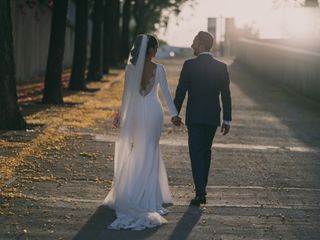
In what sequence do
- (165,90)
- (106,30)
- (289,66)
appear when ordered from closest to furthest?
(165,90), (289,66), (106,30)

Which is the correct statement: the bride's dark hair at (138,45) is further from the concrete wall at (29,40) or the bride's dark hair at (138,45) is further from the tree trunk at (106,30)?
the tree trunk at (106,30)

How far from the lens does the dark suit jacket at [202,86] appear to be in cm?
955

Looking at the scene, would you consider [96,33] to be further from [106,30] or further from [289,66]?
[289,66]

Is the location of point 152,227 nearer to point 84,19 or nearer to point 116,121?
point 116,121

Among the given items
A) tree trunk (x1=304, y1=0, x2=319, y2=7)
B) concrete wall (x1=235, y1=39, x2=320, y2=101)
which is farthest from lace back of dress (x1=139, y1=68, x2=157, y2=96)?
tree trunk (x1=304, y1=0, x2=319, y2=7)

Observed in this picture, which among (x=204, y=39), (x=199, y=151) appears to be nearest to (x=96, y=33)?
(x=204, y=39)

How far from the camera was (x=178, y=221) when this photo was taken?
870 centimetres

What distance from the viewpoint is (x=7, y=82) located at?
15.8 meters

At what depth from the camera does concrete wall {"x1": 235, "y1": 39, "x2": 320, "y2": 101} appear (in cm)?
2828

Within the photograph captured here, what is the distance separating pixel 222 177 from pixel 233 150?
3.10 m

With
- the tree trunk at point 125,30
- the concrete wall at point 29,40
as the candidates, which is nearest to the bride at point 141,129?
the concrete wall at point 29,40

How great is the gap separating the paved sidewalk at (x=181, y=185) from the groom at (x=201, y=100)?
1.41 feet

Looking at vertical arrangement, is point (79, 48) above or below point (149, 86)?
below

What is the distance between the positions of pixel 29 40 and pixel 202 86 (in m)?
27.9
